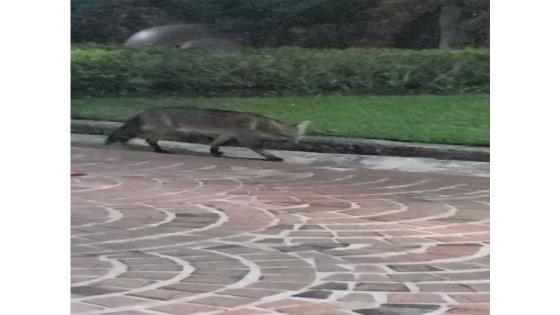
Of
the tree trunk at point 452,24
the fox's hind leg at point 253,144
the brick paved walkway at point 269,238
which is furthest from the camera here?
the fox's hind leg at point 253,144

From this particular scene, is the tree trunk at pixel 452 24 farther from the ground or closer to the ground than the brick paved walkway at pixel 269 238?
farther from the ground

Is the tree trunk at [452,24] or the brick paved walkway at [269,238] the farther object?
the tree trunk at [452,24]

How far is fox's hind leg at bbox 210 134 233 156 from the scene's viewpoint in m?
3.81

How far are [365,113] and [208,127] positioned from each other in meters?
0.60

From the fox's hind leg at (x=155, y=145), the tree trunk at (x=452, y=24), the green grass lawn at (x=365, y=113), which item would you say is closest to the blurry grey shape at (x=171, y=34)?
the green grass lawn at (x=365, y=113)

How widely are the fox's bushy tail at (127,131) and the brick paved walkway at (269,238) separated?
6cm

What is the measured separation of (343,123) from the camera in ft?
12.3

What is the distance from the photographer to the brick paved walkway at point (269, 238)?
325 cm

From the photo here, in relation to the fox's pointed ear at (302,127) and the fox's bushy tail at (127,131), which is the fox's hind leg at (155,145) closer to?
the fox's bushy tail at (127,131)

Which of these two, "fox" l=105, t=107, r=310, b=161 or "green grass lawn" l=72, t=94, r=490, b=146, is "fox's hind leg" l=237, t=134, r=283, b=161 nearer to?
"fox" l=105, t=107, r=310, b=161

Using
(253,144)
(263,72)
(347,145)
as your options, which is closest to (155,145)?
(253,144)

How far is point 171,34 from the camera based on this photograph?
12.4ft
